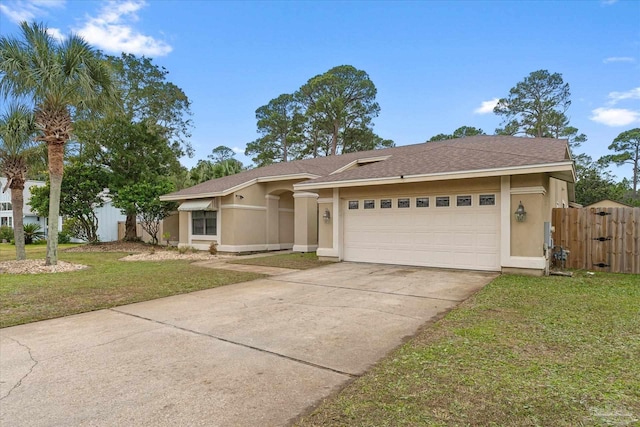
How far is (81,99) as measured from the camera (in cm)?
1030

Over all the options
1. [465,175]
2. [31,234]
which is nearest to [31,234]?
[31,234]

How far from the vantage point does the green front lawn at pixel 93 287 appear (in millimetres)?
5968

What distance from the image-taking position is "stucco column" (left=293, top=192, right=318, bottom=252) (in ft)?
50.8

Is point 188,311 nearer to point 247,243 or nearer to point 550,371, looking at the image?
point 550,371

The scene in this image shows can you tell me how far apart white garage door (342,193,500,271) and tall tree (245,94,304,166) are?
82.9 feet

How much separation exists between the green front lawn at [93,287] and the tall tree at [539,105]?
33.7m

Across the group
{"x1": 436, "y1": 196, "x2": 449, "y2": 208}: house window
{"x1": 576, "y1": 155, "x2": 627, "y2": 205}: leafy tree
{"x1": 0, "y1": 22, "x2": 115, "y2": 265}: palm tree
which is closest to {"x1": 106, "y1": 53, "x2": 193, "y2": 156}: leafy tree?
{"x1": 0, "y1": 22, "x2": 115, "y2": 265}: palm tree

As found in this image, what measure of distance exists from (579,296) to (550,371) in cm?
405

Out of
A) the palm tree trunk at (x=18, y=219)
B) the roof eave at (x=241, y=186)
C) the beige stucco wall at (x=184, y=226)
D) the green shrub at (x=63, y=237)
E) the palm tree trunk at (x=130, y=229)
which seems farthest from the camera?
the green shrub at (x=63, y=237)

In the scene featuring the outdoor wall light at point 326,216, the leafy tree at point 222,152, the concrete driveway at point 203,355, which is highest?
the leafy tree at point 222,152

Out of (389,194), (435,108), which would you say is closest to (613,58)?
(435,108)

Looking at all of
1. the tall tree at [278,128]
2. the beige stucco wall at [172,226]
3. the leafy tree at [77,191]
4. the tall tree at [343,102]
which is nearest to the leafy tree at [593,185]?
the tall tree at [343,102]

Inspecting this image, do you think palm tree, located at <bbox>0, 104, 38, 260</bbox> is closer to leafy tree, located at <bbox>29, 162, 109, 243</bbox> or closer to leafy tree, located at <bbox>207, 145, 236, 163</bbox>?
leafy tree, located at <bbox>29, 162, 109, 243</bbox>

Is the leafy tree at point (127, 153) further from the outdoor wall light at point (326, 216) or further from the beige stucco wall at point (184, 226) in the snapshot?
the outdoor wall light at point (326, 216)
